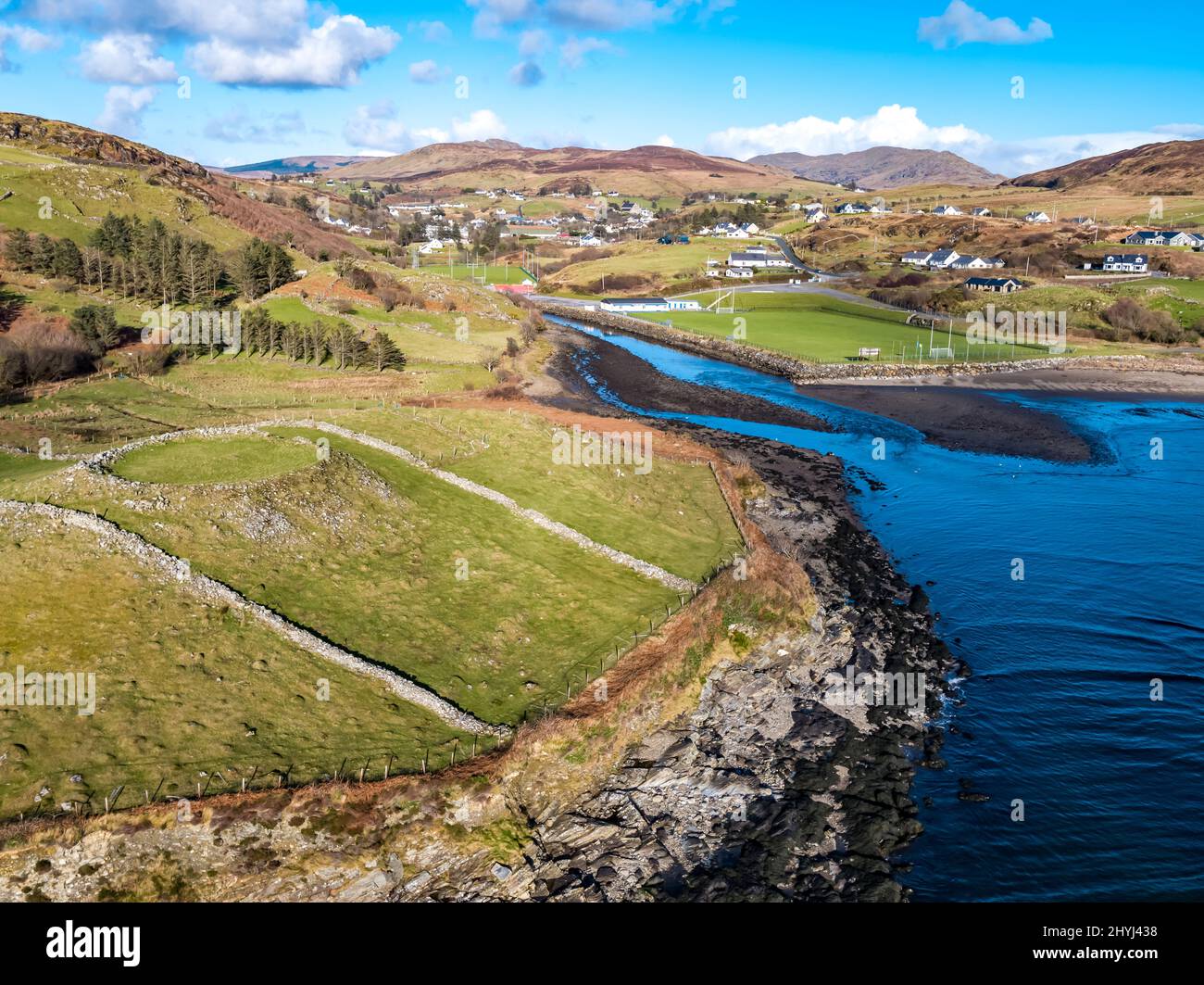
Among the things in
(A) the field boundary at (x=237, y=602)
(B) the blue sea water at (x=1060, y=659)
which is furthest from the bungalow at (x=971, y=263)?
(A) the field boundary at (x=237, y=602)

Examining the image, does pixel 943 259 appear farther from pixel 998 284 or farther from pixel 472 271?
pixel 472 271

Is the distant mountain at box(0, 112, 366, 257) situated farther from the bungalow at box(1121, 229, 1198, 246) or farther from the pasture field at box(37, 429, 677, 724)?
the bungalow at box(1121, 229, 1198, 246)

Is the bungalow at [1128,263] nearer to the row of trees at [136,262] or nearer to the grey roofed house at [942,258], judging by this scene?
the grey roofed house at [942,258]

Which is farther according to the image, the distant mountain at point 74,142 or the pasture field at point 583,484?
the distant mountain at point 74,142

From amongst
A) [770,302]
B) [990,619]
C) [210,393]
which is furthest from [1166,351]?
[210,393]

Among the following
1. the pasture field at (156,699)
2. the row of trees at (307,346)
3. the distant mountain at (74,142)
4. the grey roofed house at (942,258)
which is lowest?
the pasture field at (156,699)

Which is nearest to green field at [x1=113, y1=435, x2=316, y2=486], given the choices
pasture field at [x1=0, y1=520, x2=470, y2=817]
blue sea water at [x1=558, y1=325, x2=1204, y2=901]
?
pasture field at [x1=0, y1=520, x2=470, y2=817]

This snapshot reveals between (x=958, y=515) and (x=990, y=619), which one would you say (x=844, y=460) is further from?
(x=990, y=619)
